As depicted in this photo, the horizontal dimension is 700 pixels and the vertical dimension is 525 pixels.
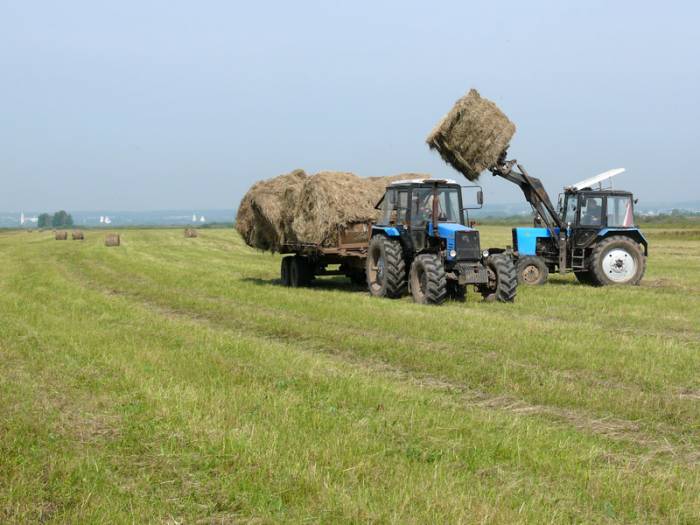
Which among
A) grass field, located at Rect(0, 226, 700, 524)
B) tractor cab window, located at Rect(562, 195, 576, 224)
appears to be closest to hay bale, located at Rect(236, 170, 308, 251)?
grass field, located at Rect(0, 226, 700, 524)

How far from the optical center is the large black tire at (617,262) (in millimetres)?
15984

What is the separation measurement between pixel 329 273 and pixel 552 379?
9.86 metres

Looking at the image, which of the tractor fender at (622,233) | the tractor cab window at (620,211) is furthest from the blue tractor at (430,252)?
the tractor cab window at (620,211)

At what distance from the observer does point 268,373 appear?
749 centimetres

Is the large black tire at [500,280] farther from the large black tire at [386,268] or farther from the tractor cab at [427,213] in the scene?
the large black tire at [386,268]

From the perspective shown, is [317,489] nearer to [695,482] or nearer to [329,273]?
[695,482]

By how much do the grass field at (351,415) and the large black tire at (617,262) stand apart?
3.76 m

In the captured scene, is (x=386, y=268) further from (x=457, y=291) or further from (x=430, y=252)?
(x=457, y=291)

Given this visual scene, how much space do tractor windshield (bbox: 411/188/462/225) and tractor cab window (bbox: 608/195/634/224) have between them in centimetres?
394

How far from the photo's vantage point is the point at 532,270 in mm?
16125

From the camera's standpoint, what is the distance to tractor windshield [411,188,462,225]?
46.0 ft

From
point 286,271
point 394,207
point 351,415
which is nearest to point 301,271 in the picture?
point 286,271

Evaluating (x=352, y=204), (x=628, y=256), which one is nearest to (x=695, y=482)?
(x=352, y=204)

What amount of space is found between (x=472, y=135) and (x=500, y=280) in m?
3.59
